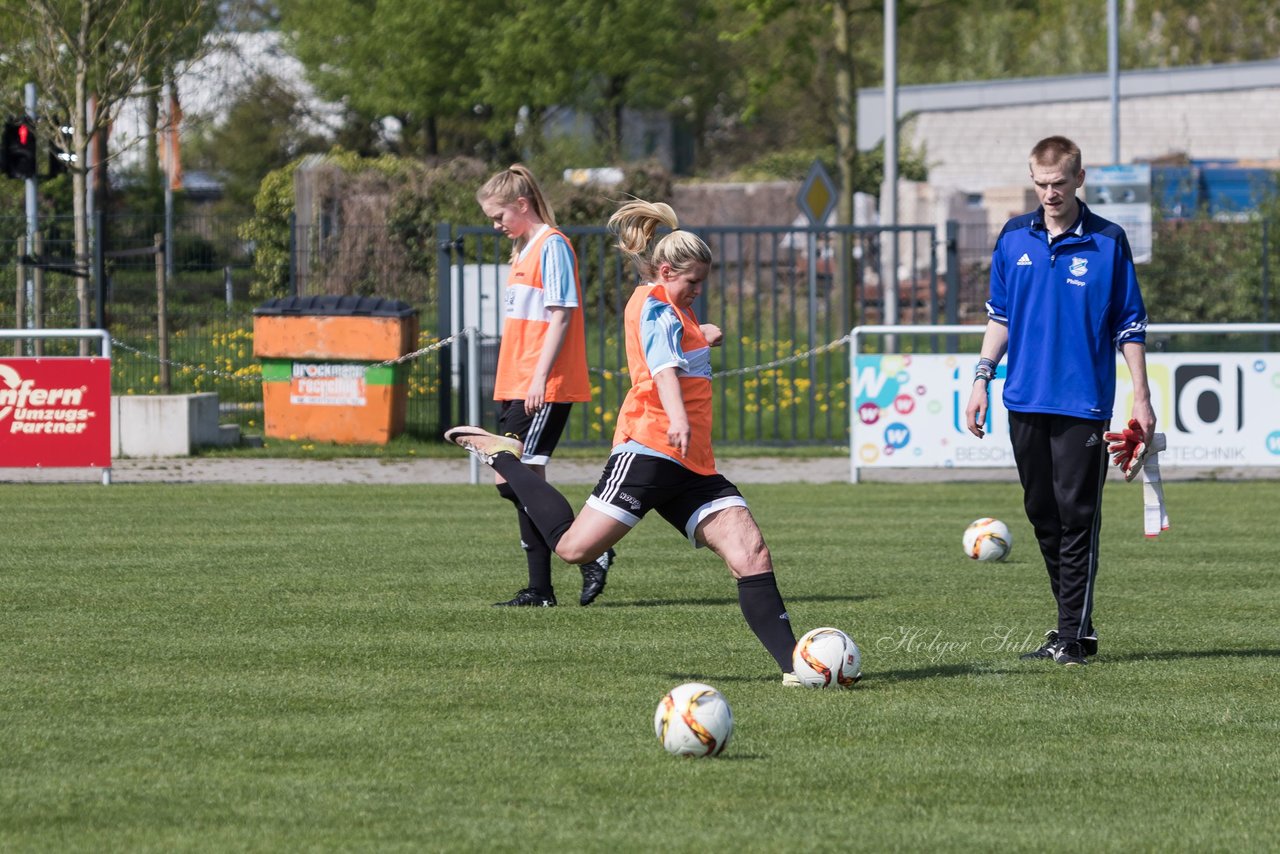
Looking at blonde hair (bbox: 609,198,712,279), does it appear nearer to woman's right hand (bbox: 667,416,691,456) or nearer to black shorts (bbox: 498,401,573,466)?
woman's right hand (bbox: 667,416,691,456)

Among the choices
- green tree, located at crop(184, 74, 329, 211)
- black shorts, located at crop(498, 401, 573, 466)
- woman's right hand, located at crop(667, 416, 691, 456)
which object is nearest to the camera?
woman's right hand, located at crop(667, 416, 691, 456)

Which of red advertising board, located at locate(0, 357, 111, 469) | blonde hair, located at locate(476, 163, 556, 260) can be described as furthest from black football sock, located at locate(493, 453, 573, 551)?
red advertising board, located at locate(0, 357, 111, 469)

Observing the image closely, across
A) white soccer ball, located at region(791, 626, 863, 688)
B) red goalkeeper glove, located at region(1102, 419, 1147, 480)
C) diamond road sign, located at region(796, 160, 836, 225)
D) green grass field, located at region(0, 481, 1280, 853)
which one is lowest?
green grass field, located at region(0, 481, 1280, 853)

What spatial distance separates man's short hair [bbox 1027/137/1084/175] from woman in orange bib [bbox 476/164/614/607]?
243cm

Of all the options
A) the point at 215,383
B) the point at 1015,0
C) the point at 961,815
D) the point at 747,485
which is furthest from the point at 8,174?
the point at 1015,0

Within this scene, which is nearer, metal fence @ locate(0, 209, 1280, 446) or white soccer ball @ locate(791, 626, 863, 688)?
white soccer ball @ locate(791, 626, 863, 688)

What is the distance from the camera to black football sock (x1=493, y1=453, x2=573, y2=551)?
24.3 feet

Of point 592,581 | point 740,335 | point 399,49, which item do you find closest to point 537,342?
point 592,581

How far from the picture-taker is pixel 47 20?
20203mm

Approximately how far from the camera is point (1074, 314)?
7.14 m

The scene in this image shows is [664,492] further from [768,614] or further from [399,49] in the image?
[399,49]

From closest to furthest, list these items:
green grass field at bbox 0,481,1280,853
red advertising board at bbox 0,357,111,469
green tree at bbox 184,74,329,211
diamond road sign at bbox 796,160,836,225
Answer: green grass field at bbox 0,481,1280,853 → red advertising board at bbox 0,357,111,469 → diamond road sign at bbox 796,160,836,225 → green tree at bbox 184,74,329,211

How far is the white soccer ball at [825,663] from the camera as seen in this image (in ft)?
21.9

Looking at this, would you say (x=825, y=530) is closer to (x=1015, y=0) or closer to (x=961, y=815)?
(x=961, y=815)
